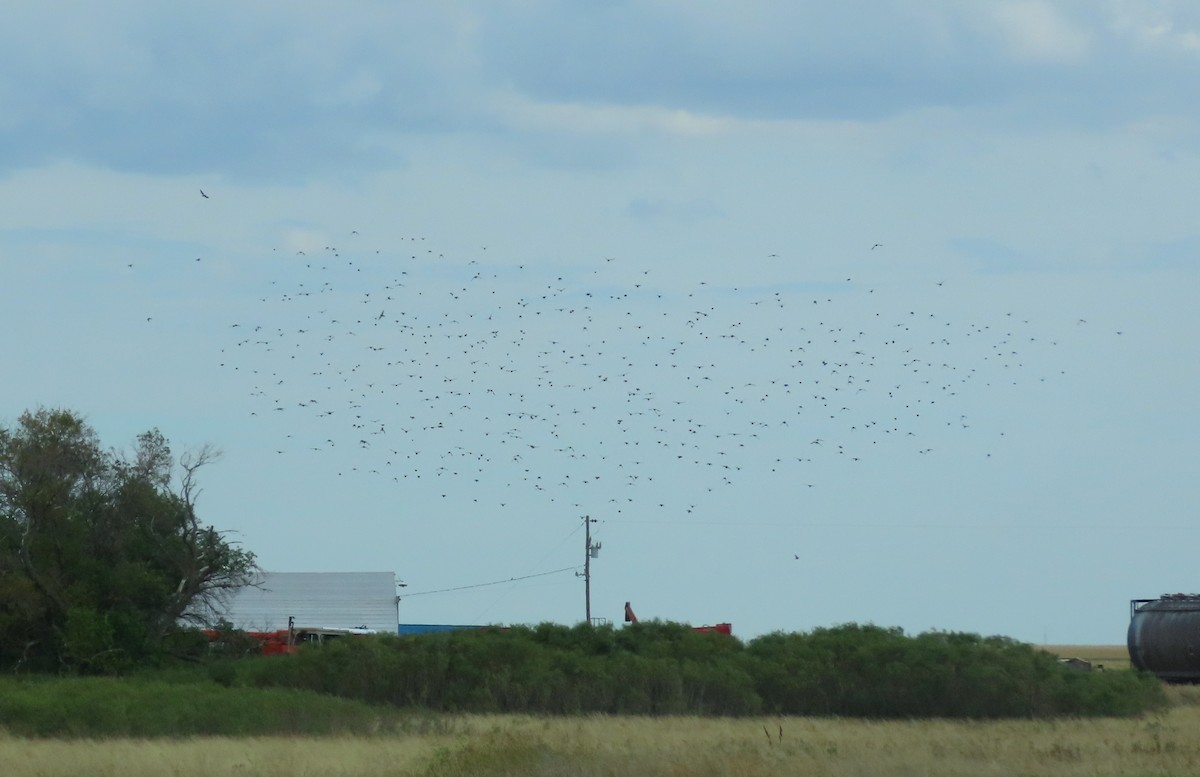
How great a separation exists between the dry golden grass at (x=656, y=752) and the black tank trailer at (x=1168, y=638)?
1272 centimetres

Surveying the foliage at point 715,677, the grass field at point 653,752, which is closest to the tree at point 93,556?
the foliage at point 715,677

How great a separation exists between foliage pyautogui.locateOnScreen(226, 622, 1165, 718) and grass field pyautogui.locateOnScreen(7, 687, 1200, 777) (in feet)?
24.6

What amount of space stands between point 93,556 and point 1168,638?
122 feet

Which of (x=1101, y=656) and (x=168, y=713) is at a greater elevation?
(x=1101, y=656)

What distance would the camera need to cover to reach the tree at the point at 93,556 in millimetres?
53438

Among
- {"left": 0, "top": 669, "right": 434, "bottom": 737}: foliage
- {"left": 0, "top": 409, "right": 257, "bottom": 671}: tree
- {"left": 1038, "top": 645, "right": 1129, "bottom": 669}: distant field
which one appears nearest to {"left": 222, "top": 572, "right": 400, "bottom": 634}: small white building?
{"left": 0, "top": 409, "right": 257, "bottom": 671}: tree

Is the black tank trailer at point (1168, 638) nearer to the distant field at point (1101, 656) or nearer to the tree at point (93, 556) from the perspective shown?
the distant field at point (1101, 656)

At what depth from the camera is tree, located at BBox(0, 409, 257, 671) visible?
53.4 metres

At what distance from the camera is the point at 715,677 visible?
49188 mm

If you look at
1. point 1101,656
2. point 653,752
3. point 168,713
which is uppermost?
point 1101,656

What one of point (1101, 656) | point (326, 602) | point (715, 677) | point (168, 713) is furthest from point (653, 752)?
point (1101, 656)

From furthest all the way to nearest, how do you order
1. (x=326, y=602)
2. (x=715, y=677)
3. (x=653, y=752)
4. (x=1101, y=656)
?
(x=1101, y=656), (x=326, y=602), (x=715, y=677), (x=653, y=752)

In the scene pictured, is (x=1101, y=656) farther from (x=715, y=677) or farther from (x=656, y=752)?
(x=656, y=752)

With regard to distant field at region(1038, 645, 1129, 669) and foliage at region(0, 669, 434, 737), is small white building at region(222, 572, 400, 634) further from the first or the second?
foliage at region(0, 669, 434, 737)
